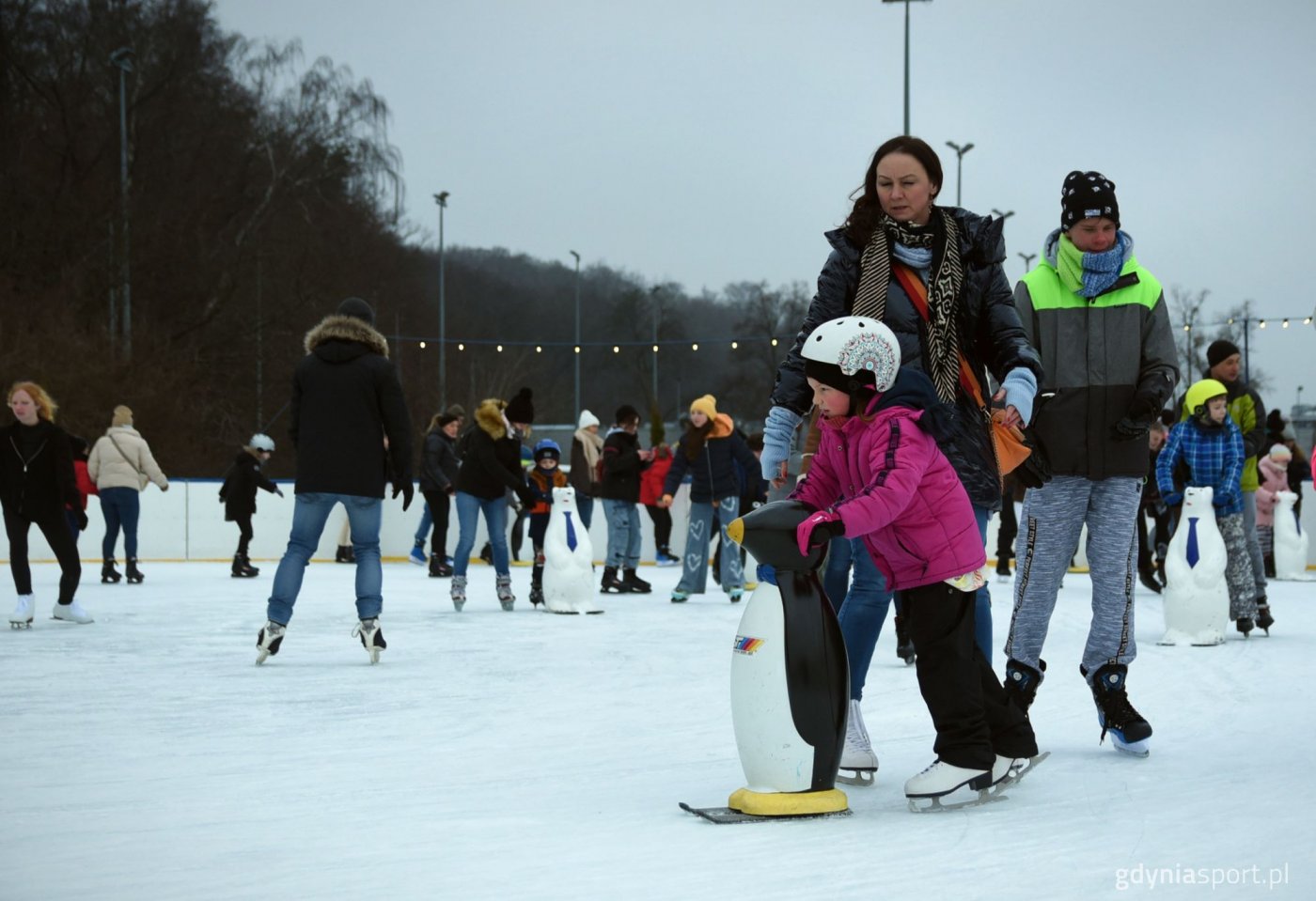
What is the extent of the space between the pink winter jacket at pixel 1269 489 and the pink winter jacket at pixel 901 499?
12209 millimetres

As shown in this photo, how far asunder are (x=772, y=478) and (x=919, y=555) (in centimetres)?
55

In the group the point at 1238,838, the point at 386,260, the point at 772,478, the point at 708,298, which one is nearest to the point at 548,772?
the point at 772,478

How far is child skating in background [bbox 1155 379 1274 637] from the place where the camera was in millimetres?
8789

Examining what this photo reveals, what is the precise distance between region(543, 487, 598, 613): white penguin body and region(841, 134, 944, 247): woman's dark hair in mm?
6300

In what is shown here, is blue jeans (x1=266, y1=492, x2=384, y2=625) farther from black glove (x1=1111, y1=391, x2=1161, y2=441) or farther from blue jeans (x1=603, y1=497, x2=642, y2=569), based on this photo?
blue jeans (x1=603, y1=497, x2=642, y2=569)

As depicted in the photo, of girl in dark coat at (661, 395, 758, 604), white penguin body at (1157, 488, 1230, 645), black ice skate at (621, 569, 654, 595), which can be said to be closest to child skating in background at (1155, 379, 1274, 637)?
white penguin body at (1157, 488, 1230, 645)

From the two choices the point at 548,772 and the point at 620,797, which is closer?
the point at 620,797

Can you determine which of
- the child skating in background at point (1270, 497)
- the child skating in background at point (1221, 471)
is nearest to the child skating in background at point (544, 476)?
the child skating in background at point (1221, 471)

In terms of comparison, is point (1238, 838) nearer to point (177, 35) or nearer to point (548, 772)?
point (548, 772)

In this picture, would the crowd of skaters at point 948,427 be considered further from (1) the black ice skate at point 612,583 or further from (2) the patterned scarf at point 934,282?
(1) the black ice skate at point 612,583

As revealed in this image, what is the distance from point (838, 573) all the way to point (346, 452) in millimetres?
2910

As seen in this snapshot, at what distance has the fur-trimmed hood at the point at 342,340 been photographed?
7355 millimetres

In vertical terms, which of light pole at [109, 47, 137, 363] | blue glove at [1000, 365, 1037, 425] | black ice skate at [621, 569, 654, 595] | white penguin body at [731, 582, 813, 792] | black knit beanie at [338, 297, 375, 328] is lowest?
black ice skate at [621, 569, 654, 595]

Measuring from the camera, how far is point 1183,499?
874 cm
